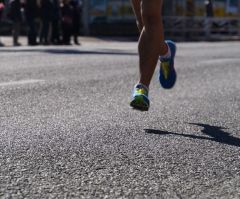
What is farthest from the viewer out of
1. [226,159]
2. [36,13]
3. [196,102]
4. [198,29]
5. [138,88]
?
[198,29]

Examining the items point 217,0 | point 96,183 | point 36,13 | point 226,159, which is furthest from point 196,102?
point 217,0

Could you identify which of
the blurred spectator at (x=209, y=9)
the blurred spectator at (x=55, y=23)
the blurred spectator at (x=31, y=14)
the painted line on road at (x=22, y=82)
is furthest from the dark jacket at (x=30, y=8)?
the painted line on road at (x=22, y=82)

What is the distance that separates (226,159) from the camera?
3611 millimetres

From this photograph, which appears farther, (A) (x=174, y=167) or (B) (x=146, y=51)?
(B) (x=146, y=51)

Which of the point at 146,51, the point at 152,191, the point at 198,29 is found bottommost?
the point at 198,29

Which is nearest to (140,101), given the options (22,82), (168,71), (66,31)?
(168,71)

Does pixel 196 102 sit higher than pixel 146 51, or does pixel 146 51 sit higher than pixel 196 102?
pixel 146 51

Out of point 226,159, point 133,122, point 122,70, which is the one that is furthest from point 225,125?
point 122,70

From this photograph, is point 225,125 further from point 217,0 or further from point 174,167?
point 217,0

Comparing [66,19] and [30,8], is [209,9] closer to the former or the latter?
[66,19]

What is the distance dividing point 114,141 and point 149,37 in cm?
101

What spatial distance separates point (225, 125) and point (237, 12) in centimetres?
2921

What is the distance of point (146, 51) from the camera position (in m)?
4.71

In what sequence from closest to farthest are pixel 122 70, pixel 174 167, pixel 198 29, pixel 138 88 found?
pixel 174 167, pixel 138 88, pixel 122 70, pixel 198 29
